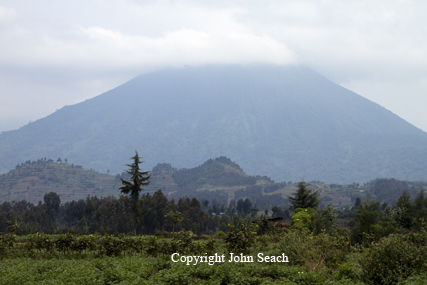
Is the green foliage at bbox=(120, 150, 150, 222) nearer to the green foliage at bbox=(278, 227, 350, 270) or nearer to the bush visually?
the green foliage at bbox=(278, 227, 350, 270)

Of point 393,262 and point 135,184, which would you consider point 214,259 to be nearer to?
point 393,262

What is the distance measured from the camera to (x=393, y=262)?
45.8 feet

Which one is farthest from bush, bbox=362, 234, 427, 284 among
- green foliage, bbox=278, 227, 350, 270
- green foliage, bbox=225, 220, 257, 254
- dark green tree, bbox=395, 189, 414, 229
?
dark green tree, bbox=395, 189, 414, 229

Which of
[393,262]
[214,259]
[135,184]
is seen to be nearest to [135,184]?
[135,184]

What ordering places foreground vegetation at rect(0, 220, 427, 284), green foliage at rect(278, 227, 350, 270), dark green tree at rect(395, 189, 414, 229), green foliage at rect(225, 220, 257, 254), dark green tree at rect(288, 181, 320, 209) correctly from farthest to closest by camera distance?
dark green tree at rect(288, 181, 320, 209)
dark green tree at rect(395, 189, 414, 229)
green foliage at rect(225, 220, 257, 254)
green foliage at rect(278, 227, 350, 270)
foreground vegetation at rect(0, 220, 427, 284)

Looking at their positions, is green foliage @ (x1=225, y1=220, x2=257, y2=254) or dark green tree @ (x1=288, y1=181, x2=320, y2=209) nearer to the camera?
green foliage @ (x1=225, y1=220, x2=257, y2=254)

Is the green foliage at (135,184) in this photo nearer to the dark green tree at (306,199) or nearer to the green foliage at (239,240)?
the dark green tree at (306,199)

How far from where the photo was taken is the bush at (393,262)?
44.8ft

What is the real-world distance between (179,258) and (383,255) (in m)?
10.3

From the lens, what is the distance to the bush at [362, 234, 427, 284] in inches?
537

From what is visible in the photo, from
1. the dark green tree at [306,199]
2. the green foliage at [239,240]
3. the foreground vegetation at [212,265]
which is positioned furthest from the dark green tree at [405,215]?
the green foliage at [239,240]

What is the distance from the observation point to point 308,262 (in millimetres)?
17844

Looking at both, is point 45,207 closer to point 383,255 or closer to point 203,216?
point 203,216

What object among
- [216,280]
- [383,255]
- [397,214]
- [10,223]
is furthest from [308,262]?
[397,214]
